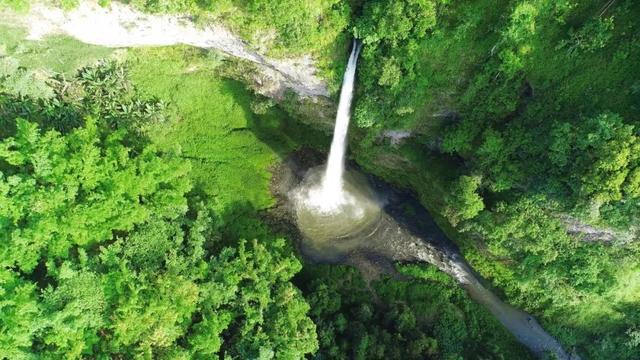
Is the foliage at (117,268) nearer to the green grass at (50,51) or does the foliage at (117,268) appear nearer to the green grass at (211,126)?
the green grass at (50,51)

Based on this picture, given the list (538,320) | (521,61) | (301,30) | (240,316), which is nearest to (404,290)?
(538,320)

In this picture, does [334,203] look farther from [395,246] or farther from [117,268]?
[117,268]

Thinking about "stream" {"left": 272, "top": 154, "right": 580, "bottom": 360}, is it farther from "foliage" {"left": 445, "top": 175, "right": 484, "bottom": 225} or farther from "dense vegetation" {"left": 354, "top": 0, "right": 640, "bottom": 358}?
"foliage" {"left": 445, "top": 175, "right": 484, "bottom": 225}

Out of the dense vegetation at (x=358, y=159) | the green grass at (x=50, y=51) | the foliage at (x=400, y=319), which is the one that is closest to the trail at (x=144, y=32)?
the green grass at (x=50, y=51)

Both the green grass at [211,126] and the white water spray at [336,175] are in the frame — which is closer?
the white water spray at [336,175]

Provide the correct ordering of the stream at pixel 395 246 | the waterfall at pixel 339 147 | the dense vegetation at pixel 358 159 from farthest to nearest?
the stream at pixel 395 246
the waterfall at pixel 339 147
the dense vegetation at pixel 358 159

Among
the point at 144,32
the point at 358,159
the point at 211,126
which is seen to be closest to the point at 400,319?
the point at 358,159
